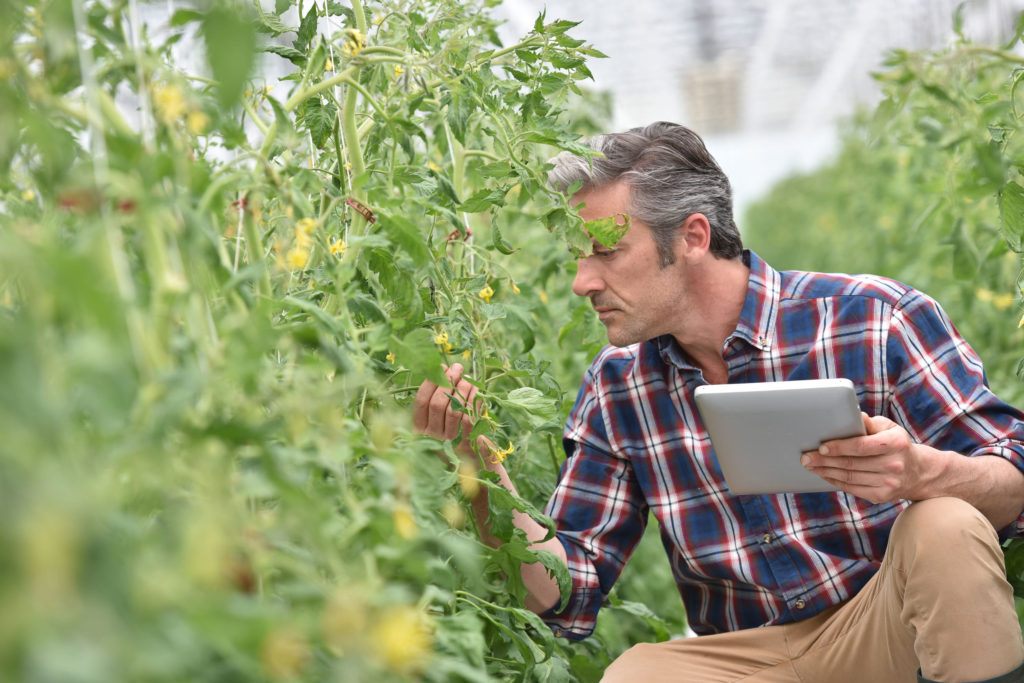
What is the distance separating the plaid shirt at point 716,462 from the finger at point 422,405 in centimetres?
37

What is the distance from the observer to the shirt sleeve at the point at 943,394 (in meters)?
1.47

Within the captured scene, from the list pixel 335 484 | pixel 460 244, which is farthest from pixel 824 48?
pixel 335 484

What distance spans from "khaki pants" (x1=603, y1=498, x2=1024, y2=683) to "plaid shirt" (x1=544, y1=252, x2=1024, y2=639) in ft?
0.21

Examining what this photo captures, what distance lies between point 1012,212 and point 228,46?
118 centimetres

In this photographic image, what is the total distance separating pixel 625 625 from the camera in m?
2.23

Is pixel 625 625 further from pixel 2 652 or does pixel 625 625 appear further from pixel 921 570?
pixel 2 652

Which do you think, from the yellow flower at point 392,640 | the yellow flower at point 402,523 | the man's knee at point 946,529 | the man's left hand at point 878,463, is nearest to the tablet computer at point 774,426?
the man's left hand at point 878,463

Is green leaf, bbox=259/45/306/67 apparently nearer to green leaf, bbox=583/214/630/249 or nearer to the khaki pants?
green leaf, bbox=583/214/630/249

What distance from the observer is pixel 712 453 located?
1.63 m

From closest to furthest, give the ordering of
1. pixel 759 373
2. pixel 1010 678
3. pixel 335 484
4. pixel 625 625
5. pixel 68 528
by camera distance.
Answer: pixel 68 528 → pixel 335 484 → pixel 1010 678 → pixel 759 373 → pixel 625 625

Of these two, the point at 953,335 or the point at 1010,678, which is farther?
the point at 953,335

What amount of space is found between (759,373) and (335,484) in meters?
0.96

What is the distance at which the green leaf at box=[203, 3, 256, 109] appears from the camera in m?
0.58

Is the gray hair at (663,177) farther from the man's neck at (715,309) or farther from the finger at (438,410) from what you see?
the finger at (438,410)
